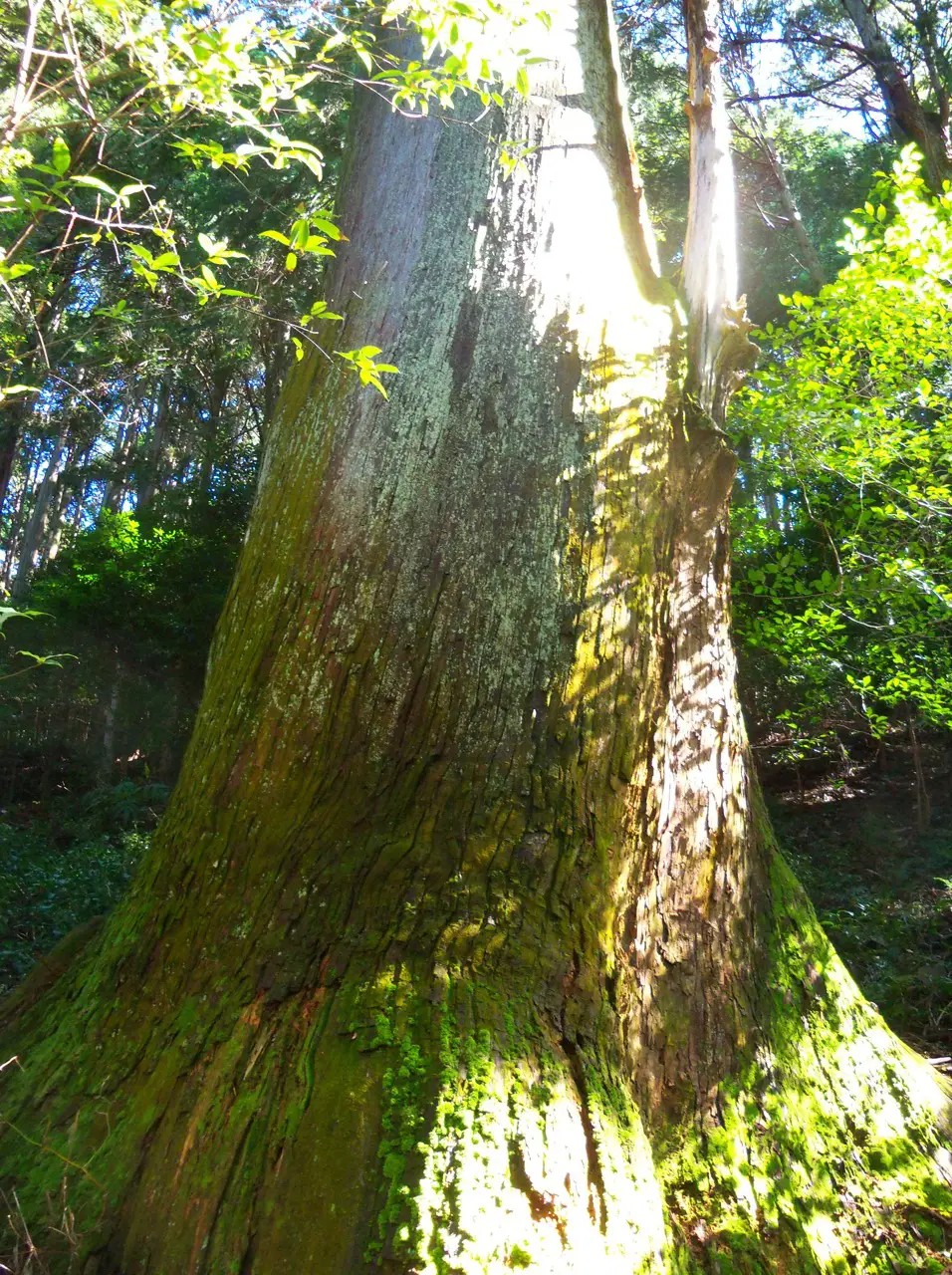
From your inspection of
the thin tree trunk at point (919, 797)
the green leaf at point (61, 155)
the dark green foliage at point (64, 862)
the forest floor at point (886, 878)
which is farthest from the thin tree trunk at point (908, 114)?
the dark green foliage at point (64, 862)

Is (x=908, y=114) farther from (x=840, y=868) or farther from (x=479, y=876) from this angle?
(x=479, y=876)

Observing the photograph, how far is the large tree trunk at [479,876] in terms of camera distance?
5.55 ft

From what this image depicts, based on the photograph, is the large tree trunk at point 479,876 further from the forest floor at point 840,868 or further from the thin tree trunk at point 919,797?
the thin tree trunk at point 919,797

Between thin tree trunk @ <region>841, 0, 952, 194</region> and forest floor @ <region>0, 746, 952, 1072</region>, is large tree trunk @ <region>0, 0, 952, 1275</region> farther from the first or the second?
thin tree trunk @ <region>841, 0, 952, 194</region>

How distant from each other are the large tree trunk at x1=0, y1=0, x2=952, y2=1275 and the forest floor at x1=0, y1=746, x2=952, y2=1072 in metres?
2.84

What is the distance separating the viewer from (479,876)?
1990 millimetres

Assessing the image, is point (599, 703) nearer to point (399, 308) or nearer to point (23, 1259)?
point (399, 308)

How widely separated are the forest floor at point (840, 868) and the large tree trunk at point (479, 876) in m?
2.84

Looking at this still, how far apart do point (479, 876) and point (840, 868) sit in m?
7.21

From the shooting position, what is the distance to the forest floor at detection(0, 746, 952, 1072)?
520 centimetres

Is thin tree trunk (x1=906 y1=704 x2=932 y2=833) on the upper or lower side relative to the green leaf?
lower

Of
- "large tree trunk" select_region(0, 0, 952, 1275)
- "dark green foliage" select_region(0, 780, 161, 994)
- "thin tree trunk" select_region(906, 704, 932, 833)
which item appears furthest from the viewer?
"thin tree trunk" select_region(906, 704, 932, 833)

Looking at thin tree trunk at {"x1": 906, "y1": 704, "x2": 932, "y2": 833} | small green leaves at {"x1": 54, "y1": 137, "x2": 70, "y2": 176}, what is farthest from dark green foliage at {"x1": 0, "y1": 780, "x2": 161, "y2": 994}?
thin tree trunk at {"x1": 906, "y1": 704, "x2": 932, "y2": 833}

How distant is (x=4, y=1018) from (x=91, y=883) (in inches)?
181
